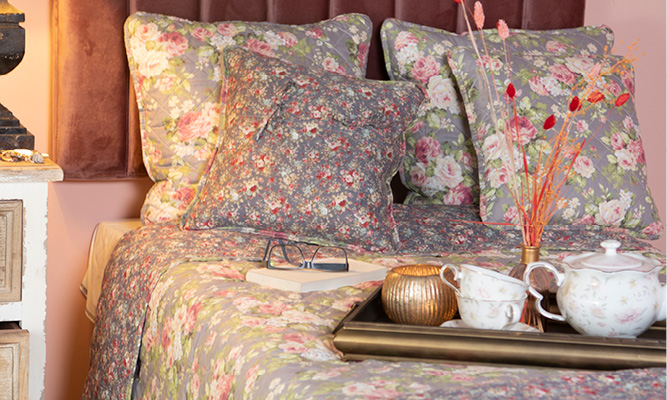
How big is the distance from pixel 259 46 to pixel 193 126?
270 mm

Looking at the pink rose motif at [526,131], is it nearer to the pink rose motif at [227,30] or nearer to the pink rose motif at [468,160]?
the pink rose motif at [468,160]

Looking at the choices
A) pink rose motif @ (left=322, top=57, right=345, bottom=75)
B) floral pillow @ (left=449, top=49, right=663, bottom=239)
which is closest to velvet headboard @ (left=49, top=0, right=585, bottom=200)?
pink rose motif @ (left=322, top=57, right=345, bottom=75)

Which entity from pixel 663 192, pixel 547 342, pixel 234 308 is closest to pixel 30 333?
pixel 234 308

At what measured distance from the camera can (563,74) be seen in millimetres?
2158

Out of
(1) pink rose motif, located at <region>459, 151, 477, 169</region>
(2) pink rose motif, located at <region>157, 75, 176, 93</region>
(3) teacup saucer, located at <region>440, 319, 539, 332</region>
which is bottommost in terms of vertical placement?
(3) teacup saucer, located at <region>440, 319, 539, 332</region>

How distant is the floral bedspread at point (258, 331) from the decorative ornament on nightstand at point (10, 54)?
0.33m

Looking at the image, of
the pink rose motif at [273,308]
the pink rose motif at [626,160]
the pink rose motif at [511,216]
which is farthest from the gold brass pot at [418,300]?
the pink rose motif at [626,160]

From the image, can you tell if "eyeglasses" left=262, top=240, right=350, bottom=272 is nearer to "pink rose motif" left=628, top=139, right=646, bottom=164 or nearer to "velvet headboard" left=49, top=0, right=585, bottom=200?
"velvet headboard" left=49, top=0, right=585, bottom=200

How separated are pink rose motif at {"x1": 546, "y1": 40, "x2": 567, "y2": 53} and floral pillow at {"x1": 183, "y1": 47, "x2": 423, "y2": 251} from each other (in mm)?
682

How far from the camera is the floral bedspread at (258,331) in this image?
95 centimetres

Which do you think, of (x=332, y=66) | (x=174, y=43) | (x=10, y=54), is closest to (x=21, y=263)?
(x=10, y=54)

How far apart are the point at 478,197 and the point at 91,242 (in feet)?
3.46

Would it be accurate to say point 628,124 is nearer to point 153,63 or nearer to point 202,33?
point 202,33

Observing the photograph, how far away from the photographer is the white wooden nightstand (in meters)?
1.59
